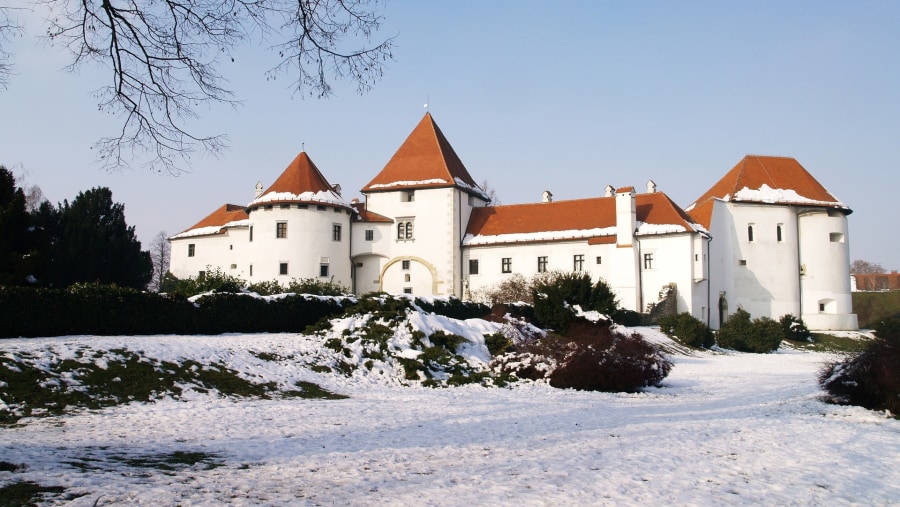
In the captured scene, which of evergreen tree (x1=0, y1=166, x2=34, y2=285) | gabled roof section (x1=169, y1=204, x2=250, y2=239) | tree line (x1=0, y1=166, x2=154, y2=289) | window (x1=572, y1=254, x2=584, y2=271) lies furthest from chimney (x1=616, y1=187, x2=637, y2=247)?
evergreen tree (x1=0, y1=166, x2=34, y2=285)

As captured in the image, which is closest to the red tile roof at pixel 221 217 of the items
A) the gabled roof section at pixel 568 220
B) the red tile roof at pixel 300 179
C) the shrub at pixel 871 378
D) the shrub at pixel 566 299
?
the red tile roof at pixel 300 179

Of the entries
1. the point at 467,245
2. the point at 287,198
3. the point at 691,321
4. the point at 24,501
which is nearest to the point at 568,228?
the point at 467,245

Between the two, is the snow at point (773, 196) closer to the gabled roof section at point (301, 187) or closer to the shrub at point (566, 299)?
the shrub at point (566, 299)

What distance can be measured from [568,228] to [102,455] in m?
39.0

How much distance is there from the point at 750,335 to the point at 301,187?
26705mm

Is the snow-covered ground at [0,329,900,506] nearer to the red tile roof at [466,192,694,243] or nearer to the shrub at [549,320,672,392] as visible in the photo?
the shrub at [549,320,672,392]

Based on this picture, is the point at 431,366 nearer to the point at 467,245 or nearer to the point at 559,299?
the point at 559,299

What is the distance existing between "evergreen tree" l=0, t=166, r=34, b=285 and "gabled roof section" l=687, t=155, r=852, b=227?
3805cm

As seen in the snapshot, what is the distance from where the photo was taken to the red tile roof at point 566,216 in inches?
1706

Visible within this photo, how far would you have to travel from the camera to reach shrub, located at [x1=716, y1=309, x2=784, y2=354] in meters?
35.0

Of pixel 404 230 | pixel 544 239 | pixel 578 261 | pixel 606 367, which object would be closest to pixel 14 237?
pixel 606 367

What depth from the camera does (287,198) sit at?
140 ft

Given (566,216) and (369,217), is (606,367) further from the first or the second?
(369,217)

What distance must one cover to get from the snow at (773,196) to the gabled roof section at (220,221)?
111 feet
